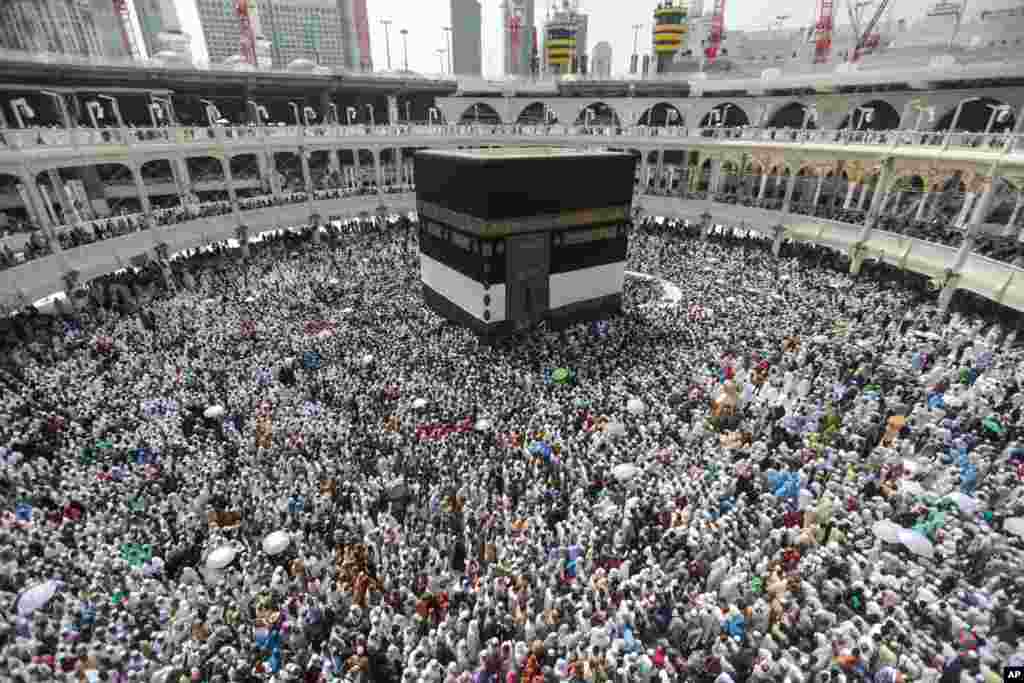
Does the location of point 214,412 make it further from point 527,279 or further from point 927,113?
point 927,113

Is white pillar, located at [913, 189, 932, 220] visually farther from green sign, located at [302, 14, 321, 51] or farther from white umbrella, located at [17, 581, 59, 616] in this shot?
green sign, located at [302, 14, 321, 51]

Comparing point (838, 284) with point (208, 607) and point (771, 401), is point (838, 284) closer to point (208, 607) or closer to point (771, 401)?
point (771, 401)

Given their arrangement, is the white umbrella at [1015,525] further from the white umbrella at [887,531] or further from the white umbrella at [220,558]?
the white umbrella at [220,558]

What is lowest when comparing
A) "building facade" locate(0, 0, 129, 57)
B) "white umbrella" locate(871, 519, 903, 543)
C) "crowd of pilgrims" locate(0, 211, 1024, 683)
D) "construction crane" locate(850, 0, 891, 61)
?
"crowd of pilgrims" locate(0, 211, 1024, 683)

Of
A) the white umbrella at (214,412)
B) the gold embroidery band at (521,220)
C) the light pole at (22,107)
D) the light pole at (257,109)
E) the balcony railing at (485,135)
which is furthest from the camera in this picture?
the light pole at (257,109)

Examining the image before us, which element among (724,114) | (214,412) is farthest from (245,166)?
(724,114)

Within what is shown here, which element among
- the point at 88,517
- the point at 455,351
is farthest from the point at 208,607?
the point at 455,351

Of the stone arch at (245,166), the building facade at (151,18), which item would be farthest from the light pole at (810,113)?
the building facade at (151,18)

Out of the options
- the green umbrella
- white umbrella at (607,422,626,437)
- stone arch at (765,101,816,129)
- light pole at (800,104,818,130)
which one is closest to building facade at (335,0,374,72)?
stone arch at (765,101,816,129)
